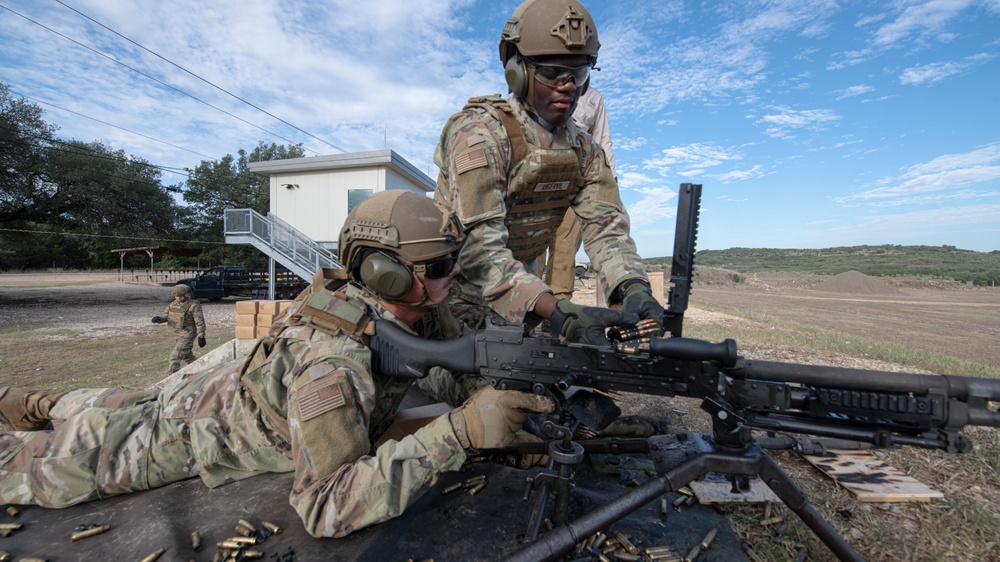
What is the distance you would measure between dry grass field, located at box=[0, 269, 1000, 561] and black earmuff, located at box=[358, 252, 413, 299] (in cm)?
225

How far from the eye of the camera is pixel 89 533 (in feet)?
7.63

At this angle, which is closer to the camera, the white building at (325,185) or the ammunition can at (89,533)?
the ammunition can at (89,533)

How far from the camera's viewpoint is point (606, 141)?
264 inches

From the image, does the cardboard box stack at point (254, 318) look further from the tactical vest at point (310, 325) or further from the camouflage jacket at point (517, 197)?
the tactical vest at point (310, 325)

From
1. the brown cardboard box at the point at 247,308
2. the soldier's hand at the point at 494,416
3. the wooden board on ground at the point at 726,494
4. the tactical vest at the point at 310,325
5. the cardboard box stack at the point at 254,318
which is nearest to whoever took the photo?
the soldier's hand at the point at 494,416

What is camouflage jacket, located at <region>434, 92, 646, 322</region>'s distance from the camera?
3.02m

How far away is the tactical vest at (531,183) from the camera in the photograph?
3.31 metres

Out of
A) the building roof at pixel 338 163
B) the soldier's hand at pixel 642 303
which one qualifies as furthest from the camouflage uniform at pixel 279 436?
the building roof at pixel 338 163

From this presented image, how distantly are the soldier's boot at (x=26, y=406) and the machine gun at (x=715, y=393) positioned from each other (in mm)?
2288

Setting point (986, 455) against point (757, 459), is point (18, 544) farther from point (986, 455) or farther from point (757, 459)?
point (986, 455)

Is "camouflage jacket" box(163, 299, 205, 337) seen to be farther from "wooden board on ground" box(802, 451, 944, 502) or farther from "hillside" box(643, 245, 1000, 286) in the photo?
"hillside" box(643, 245, 1000, 286)

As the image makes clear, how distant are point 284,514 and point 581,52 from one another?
3.14 meters

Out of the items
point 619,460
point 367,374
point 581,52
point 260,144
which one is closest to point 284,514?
point 367,374

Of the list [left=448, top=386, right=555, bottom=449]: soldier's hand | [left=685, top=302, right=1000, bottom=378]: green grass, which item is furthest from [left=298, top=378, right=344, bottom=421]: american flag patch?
[left=685, top=302, right=1000, bottom=378]: green grass
